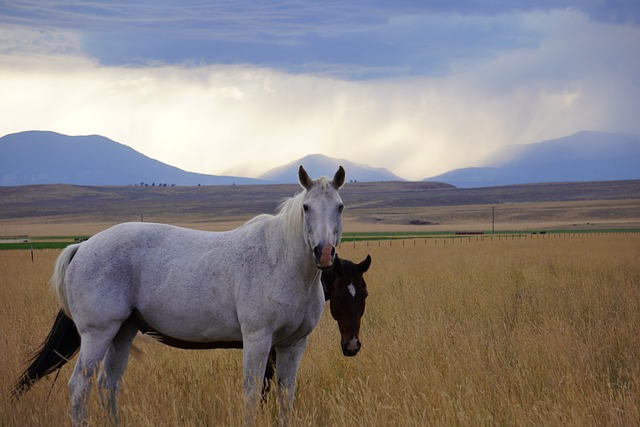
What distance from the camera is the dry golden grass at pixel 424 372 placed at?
18.0ft

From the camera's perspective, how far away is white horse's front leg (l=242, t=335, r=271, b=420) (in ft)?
17.2

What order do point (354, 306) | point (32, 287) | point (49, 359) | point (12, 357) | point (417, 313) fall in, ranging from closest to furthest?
1. point (354, 306)
2. point (49, 359)
3. point (12, 357)
4. point (417, 313)
5. point (32, 287)

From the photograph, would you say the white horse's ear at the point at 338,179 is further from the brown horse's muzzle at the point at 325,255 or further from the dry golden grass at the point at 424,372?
the dry golden grass at the point at 424,372

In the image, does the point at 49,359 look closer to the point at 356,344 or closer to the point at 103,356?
the point at 103,356

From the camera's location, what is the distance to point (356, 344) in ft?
18.8

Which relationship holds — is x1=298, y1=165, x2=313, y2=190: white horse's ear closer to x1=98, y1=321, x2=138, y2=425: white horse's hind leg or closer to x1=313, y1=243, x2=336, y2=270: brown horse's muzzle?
x1=313, y1=243, x2=336, y2=270: brown horse's muzzle

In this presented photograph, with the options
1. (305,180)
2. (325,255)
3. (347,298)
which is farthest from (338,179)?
(347,298)

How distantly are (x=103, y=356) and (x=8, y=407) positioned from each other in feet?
3.54

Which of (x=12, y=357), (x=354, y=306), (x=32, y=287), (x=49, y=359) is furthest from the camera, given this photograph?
(x=32, y=287)

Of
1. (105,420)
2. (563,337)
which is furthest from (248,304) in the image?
(563,337)

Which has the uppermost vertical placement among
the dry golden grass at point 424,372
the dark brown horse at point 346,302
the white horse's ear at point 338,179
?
the white horse's ear at point 338,179

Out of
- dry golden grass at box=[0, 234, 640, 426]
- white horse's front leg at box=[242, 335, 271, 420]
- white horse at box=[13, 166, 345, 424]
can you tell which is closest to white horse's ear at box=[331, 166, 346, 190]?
white horse at box=[13, 166, 345, 424]

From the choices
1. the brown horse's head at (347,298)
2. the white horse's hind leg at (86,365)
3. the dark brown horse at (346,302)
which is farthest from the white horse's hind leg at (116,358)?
the brown horse's head at (347,298)

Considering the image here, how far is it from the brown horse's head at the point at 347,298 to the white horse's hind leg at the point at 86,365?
1951 millimetres
